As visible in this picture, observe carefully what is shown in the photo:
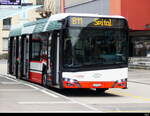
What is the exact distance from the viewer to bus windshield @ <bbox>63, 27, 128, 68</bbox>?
1709 centimetres

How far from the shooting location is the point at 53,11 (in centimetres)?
5306

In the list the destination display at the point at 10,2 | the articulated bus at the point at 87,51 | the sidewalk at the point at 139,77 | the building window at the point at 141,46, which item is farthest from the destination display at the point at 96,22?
the building window at the point at 141,46

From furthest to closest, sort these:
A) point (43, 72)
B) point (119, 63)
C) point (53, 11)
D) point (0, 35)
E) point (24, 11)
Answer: point (0, 35) → point (53, 11) → point (24, 11) → point (43, 72) → point (119, 63)

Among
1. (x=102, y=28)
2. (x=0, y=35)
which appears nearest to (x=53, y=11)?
(x=0, y=35)

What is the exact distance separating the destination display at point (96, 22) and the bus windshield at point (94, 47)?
147 mm

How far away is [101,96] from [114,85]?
2.75ft

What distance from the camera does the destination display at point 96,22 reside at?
56.6 ft

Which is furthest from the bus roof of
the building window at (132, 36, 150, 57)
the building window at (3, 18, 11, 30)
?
the building window at (3, 18, 11, 30)

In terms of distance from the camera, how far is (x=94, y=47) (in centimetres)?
1741

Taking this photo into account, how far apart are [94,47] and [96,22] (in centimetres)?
90

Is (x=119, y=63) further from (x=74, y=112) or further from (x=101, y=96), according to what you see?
(x=74, y=112)

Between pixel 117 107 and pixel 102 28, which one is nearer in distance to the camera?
pixel 117 107

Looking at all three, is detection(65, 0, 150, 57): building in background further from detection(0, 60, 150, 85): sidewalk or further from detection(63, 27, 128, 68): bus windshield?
detection(63, 27, 128, 68): bus windshield

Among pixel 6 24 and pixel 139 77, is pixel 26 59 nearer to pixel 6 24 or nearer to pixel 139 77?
pixel 139 77
